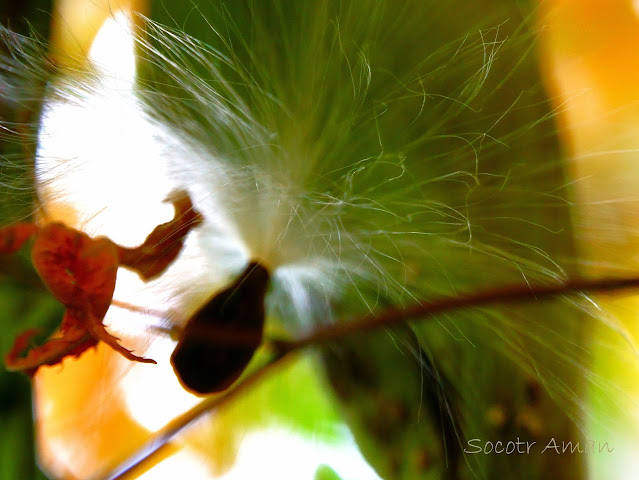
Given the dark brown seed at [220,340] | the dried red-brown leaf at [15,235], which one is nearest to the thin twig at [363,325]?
the dark brown seed at [220,340]

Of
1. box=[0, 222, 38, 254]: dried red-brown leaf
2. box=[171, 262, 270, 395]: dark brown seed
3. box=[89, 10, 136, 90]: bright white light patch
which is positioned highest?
box=[89, 10, 136, 90]: bright white light patch

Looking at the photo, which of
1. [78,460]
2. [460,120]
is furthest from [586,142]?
[78,460]

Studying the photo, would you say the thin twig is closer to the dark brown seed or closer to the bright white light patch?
the dark brown seed

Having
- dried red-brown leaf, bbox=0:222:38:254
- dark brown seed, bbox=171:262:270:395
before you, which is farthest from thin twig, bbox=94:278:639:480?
dried red-brown leaf, bbox=0:222:38:254

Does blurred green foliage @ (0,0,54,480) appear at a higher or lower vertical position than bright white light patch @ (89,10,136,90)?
lower

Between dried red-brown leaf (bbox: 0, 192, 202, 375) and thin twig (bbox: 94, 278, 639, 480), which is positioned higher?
dried red-brown leaf (bbox: 0, 192, 202, 375)

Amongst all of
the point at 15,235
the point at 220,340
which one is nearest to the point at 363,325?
the point at 220,340

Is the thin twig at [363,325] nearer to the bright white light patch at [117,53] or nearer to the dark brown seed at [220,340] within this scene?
the dark brown seed at [220,340]

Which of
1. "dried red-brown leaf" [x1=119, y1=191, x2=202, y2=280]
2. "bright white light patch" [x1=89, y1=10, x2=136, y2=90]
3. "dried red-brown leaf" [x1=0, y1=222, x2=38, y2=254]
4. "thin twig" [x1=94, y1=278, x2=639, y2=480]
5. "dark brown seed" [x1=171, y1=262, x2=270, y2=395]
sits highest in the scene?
"bright white light patch" [x1=89, y1=10, x2=136, y2=90]

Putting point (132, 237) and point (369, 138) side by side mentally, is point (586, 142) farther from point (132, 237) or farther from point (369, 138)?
point (132, 237)

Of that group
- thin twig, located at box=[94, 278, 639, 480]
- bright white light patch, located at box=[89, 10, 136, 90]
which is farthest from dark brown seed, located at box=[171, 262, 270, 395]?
bright white light patch, located at box=[89, 10, 136, 90]
